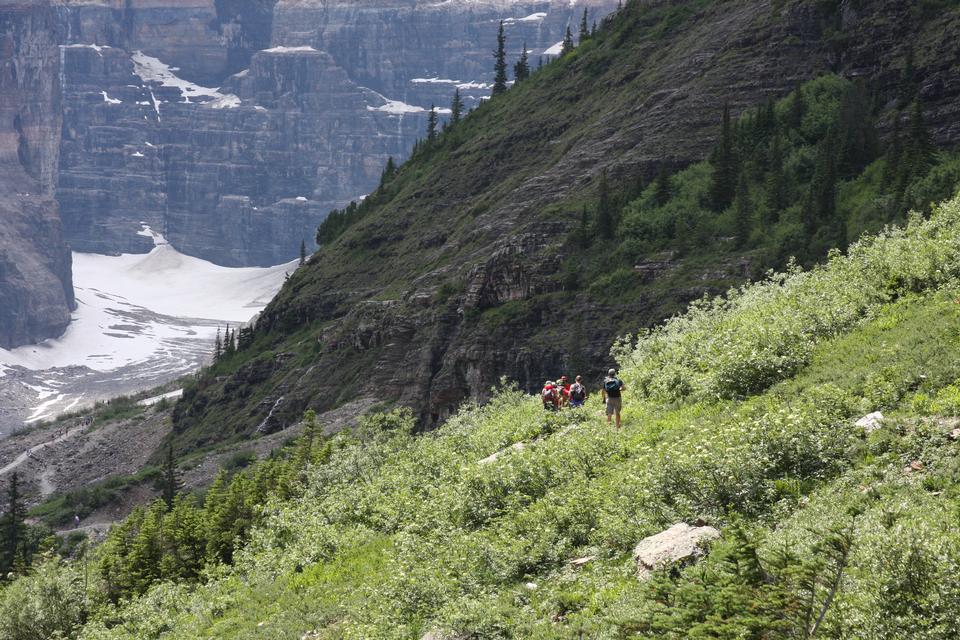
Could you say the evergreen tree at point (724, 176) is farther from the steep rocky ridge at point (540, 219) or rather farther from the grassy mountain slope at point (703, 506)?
the grassy mountain slope at point (703, 506)

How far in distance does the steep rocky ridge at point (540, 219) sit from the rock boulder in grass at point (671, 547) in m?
63.3

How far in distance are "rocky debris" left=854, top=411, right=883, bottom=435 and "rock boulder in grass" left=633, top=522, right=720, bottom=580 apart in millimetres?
4535

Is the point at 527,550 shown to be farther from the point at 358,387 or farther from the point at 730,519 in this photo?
the point at 358,387

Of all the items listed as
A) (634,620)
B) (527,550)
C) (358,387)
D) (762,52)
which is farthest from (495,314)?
(634,620)

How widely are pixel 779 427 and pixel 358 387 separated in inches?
3676

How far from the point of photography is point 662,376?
121ft

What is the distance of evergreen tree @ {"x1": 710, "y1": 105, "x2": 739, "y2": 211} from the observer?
317ft

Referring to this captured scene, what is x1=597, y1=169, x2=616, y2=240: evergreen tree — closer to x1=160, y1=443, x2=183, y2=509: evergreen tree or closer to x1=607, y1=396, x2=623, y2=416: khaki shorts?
x1=160, y1=443, x2=183, y2=509: evergreen tree

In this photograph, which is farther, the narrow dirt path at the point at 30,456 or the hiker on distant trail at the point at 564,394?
the narrow dirt path at the point at 30,456

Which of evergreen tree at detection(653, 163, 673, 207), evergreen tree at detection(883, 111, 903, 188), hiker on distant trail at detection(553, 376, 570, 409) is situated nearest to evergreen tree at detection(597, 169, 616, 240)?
evergreen tree at detection(653, 163, 673, 207)

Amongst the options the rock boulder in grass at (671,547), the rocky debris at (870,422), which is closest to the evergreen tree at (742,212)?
the rocky debris at (870,422)

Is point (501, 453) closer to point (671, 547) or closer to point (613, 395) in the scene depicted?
point (613, 395)

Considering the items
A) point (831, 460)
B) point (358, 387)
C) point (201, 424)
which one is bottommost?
point (201, 424)

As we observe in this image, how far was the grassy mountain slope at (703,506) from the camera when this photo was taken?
18.5m
